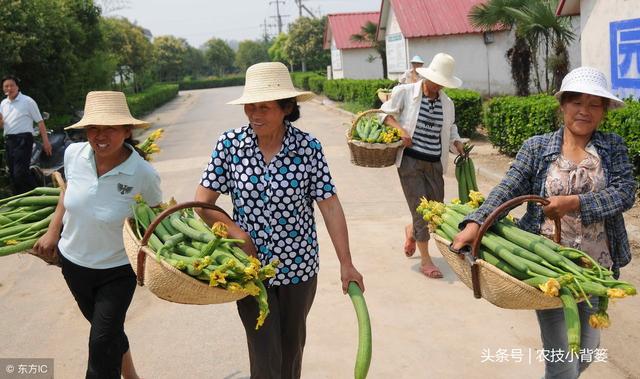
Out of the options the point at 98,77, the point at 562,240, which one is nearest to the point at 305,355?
the point at 562,240

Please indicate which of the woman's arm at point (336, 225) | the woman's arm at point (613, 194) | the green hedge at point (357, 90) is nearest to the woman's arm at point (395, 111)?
the woman's arm at point (336, 225)

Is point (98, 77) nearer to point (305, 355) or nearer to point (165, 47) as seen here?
point (305, 355)

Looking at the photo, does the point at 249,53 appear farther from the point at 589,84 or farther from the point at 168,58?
the point at 589,84

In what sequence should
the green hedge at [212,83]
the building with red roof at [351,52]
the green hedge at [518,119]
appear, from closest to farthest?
the green hedge at [518,119] → the building with red roof at [351,52] → the green hedge at [212,83]

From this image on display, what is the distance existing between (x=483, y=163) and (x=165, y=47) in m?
68.0

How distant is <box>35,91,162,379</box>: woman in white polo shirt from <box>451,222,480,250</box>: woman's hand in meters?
1.67

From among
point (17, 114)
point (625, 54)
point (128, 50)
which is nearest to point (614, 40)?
point (625, 54)

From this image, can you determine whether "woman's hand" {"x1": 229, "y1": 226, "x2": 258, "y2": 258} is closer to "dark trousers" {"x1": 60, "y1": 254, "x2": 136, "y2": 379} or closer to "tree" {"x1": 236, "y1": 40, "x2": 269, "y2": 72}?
"dark trousers" {"x1": 60, "y1": 254, "x2": 136, "y2": 379}

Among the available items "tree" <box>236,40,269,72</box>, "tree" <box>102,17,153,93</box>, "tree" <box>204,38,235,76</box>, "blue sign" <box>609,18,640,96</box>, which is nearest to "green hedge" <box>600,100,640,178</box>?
"blue sign" <box>609,18,640,96</box>

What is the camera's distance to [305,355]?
4535mm

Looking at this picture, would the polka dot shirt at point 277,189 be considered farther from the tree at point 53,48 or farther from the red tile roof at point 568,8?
the tree at point 53,48

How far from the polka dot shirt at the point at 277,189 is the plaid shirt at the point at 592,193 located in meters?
0.79

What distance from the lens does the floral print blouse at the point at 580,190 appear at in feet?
10.2

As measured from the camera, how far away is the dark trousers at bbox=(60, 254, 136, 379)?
11.5 feet
